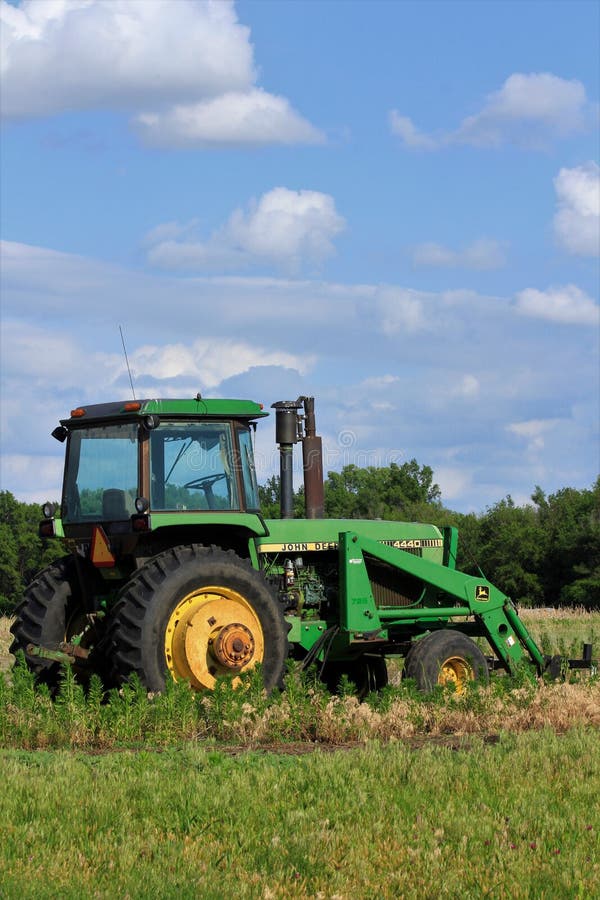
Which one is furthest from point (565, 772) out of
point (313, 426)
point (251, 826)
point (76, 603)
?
point (313, 426)

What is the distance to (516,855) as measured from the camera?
6.42 metres

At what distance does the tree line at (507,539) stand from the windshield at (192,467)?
35195mm

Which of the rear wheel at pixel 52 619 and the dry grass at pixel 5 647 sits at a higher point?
the rear wheel at pixel 52 619

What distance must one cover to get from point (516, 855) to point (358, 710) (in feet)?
13.3

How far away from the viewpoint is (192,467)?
1138 centimetres

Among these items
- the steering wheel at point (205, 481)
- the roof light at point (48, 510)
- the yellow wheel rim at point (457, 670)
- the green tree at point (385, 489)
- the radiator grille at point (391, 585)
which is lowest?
the yellow wheel rim at point (457, 670)

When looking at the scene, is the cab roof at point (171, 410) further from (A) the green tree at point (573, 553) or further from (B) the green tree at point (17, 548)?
(B) the green tree at point (17, 548)

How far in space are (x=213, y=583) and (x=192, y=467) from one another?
1.24 metres

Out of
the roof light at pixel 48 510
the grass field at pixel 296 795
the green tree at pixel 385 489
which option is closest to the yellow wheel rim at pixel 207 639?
the grass field at pixel 296 795

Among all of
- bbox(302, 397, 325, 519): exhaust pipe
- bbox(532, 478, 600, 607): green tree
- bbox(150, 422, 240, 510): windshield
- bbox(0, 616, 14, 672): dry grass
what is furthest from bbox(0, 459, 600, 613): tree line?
bbox(150, 422, 240, 510): windshield

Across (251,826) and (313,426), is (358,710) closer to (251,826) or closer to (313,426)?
(251,826)

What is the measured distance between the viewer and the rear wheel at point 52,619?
11578mm

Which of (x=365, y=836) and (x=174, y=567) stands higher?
(x=174, y=567)

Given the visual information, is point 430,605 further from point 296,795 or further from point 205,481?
point 296,795
